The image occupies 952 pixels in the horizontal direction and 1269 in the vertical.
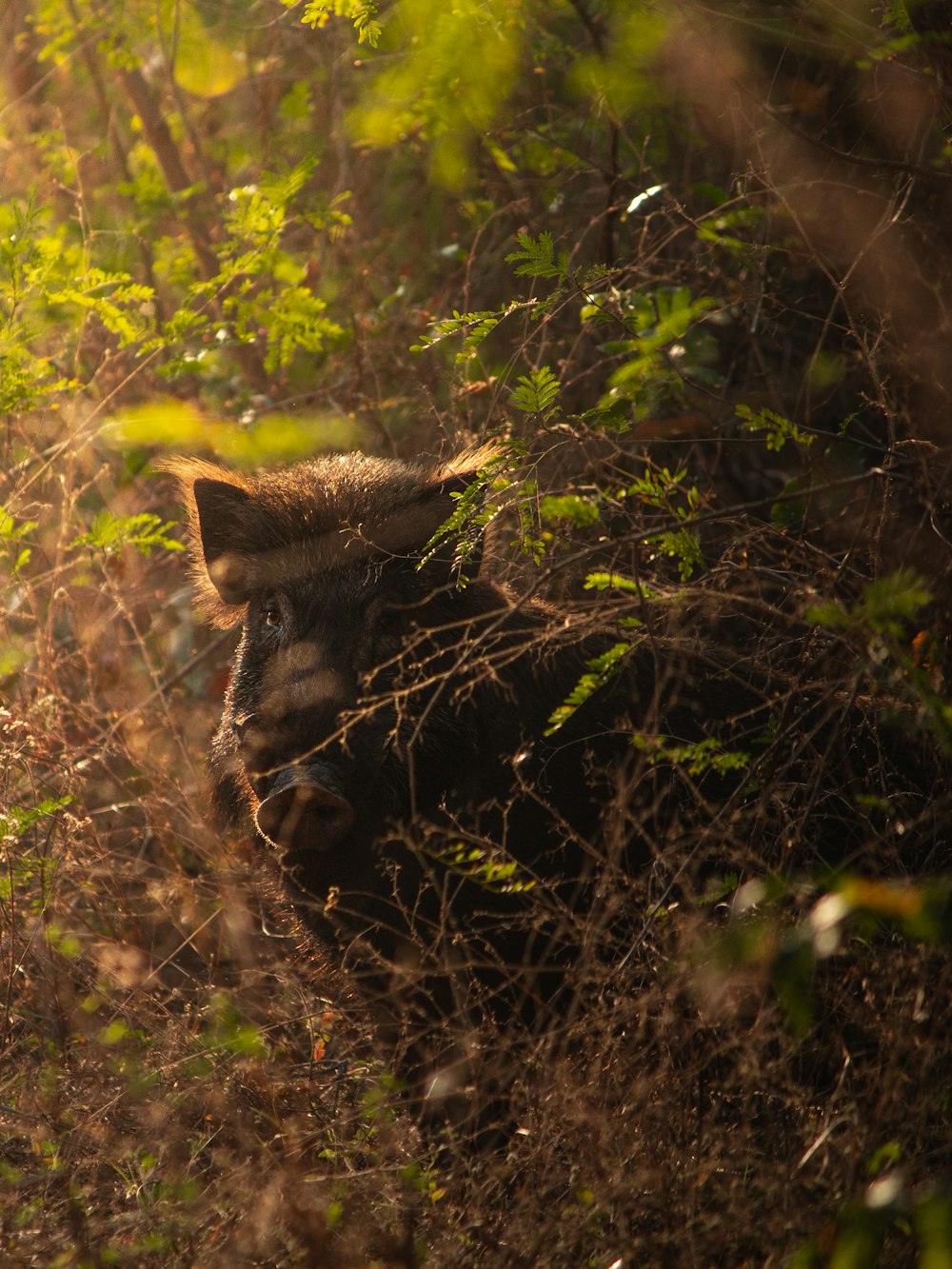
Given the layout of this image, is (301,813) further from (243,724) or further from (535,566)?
(535,566)

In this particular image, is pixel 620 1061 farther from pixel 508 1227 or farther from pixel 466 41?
pixel 466 41

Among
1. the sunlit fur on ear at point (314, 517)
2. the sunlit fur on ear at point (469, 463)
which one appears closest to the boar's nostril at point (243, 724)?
the sunlit fur on ear at point (314, 517)

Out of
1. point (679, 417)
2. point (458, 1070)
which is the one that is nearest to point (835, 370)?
point (679, 417)

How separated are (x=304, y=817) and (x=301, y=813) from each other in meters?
0.02

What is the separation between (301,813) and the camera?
3258 millimetres

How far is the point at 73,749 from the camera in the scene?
439 cm

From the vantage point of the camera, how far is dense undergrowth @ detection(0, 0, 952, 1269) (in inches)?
95.0

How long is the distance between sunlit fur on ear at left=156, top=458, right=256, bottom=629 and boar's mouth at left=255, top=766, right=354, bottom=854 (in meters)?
1.11

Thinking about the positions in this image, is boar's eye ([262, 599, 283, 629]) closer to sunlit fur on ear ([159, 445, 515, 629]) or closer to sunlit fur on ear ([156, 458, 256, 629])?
sunlit fur on ear ([159, 445, 515, 629])

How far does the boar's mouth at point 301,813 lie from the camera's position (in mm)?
3205

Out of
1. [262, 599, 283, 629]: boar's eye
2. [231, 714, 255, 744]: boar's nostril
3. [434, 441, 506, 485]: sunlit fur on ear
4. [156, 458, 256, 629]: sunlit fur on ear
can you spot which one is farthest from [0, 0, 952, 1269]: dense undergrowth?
[262, 599, 283, 629]: boar's eye

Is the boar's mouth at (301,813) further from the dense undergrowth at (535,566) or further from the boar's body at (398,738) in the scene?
the dense undergrowth at (535,566)

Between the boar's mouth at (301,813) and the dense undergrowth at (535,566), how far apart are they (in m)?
0.43

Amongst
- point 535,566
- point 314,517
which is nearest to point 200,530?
point 314,517
